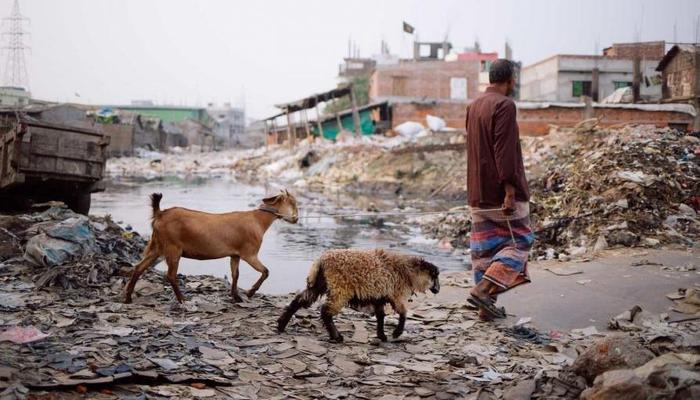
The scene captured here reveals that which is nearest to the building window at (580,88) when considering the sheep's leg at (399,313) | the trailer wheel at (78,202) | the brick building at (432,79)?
the brick building at (432,79)

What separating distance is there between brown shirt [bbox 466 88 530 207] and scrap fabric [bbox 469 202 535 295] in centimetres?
13

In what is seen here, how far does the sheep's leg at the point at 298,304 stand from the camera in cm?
514

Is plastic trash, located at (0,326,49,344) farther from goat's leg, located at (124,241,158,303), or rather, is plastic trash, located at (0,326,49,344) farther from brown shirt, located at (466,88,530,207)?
brown shirt, located at (466,88,530,207)

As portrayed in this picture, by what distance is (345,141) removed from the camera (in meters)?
36.6

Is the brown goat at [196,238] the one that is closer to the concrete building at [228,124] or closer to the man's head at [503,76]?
the man's head at [503,76]

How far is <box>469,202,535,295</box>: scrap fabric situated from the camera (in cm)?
555

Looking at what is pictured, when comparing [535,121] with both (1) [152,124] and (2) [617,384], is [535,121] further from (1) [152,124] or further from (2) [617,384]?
(1) [152,124]

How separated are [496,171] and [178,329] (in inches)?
120

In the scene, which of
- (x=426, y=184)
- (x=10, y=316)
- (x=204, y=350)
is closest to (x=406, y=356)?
(x=204, y=350)

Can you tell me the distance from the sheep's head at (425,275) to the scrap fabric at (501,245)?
19.0 inches

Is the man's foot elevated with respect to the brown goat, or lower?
lower

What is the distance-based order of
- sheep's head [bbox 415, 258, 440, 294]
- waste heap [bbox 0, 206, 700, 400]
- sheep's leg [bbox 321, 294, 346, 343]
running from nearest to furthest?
waste heap [bbox 0, 206, 700, 400] < sheep's leg [bbox 321, 294, 346, 343] < sheep's head [bbox 415, 258, 440, 294]

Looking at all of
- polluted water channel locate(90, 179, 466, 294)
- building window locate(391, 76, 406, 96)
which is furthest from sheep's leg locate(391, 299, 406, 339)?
building window locate(391, 76, 406, 96)

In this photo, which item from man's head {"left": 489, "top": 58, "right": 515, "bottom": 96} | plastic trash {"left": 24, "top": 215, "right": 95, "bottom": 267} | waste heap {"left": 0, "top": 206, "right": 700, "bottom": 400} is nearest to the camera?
waste heap {"left": 0, "top": 206, "right": 700, "bottom": 400}
